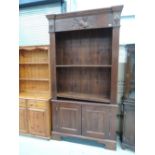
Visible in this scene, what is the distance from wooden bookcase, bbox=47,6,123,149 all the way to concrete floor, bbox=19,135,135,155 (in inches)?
5.5

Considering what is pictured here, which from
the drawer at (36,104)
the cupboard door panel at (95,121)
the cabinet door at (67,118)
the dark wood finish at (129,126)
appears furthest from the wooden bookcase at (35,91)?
the dark wood finish at (129,126)

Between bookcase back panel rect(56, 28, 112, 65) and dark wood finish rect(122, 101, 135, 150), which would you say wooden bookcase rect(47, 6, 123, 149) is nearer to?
bookcase back panel rect(56, 28, 112, 65)

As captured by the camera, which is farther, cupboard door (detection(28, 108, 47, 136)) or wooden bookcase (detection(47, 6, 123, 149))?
cupboard door (detection(28, 108, 47, 136))

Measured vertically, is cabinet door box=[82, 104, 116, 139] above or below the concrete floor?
above

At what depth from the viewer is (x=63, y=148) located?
2.47 metres

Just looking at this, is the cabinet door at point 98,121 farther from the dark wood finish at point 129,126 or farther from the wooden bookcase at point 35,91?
the wooden bookcase at point 35,91

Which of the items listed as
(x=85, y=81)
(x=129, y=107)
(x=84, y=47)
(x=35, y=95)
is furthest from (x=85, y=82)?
(x=35, y=95)

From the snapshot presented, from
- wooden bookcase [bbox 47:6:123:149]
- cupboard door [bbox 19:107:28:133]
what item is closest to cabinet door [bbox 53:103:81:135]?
wooden bookcase [bbox 47:6:123:149]

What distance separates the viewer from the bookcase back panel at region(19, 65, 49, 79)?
10.4ft

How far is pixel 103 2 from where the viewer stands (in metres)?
2.74

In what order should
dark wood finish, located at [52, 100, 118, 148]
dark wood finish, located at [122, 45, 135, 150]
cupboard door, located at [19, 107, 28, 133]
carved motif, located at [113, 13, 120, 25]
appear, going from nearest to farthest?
carved motif, located at [113, 13, 120, 25] < dark wood finish, located at [122, 45, 135, 150] < dark wood finish, located at [52, 100, 118, 148] < cupboard door, located at [19, 107, 28, 133]

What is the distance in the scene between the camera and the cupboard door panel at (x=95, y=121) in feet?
7.91
